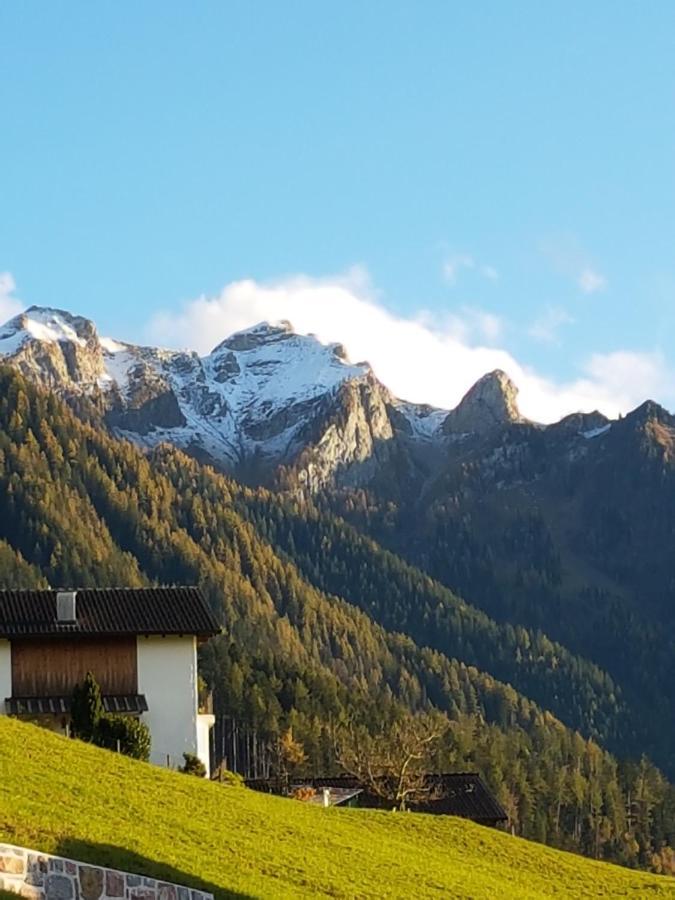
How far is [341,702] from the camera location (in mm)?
183875

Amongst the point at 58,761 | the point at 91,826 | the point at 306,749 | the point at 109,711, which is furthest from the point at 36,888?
the point at 306,749

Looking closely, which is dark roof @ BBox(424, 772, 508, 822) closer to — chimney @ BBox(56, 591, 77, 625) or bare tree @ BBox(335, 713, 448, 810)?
bare tree @ BBox(335, 713, 448, 810)

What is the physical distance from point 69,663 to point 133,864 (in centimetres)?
3729

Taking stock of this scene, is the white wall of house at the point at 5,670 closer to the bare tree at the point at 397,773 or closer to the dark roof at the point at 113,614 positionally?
the dark roof at the point at 113,614

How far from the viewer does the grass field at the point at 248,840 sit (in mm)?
28656

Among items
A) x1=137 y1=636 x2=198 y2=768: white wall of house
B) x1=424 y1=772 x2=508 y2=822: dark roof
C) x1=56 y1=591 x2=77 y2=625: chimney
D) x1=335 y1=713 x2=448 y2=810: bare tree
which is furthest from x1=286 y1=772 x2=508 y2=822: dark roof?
x1=56 y1=591 x2=77 y2=625: chimney

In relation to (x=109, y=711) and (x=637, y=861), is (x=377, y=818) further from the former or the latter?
(x=637, y=861)

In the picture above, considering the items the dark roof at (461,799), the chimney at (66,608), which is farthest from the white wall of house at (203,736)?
the dark roof at (461,799)

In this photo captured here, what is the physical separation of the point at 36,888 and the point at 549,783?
161685mm

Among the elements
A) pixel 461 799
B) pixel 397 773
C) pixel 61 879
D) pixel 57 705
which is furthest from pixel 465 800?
pixel 61 879

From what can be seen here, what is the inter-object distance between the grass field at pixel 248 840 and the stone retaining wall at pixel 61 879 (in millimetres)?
2054

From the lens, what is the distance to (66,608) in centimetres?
6425

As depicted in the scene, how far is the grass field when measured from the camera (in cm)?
2866

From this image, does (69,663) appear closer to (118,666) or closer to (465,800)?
(118,666)
